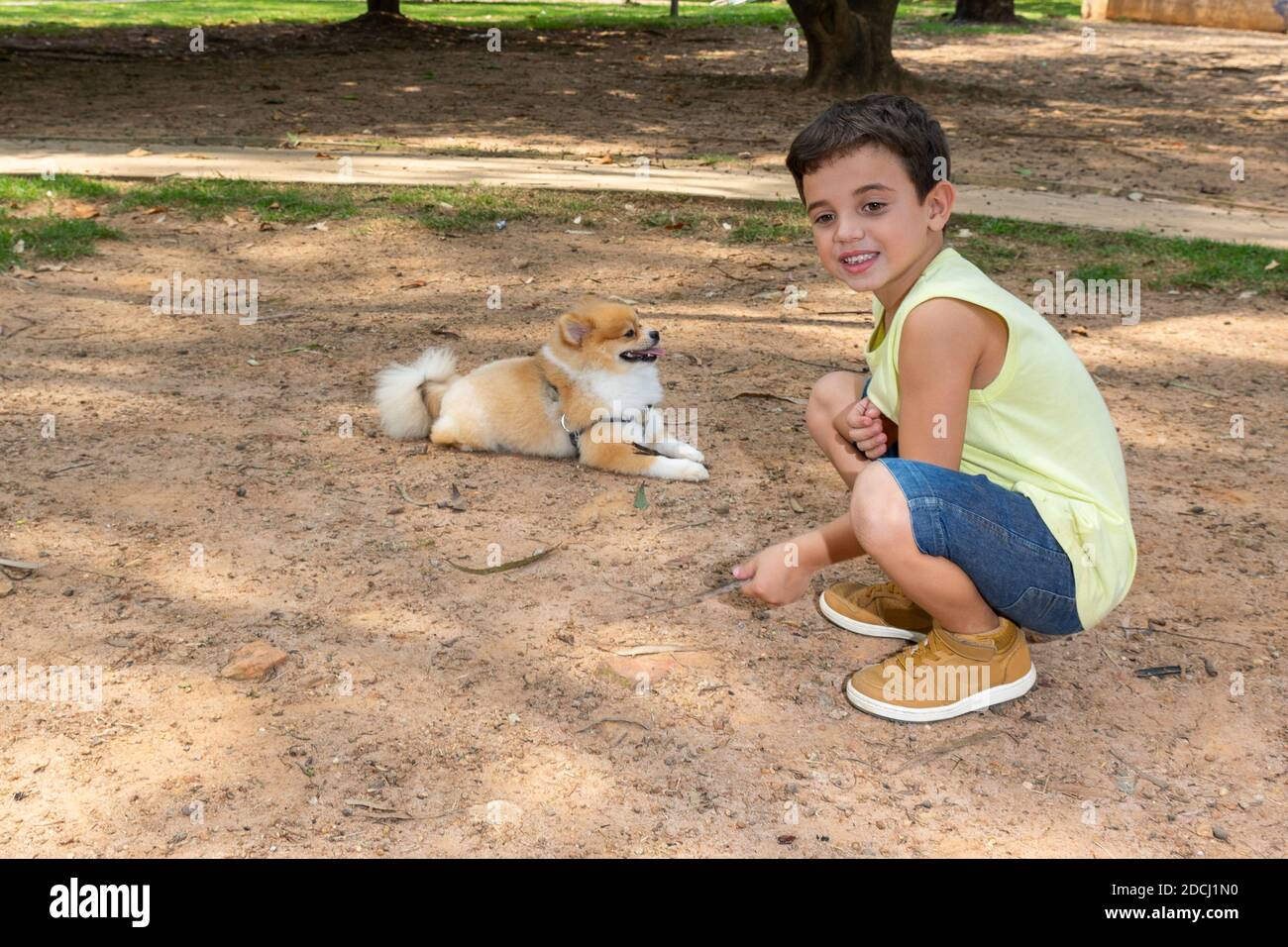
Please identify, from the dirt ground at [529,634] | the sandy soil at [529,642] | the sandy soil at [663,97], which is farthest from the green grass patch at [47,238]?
the sandy soil at [663,97]

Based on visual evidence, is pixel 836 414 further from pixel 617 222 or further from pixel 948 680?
pixel 617 222

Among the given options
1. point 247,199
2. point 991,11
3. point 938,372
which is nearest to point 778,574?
point 938,372

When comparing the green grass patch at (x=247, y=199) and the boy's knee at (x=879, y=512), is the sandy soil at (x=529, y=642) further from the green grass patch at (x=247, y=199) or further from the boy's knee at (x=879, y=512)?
the green grass patch at (x=247, y=199)

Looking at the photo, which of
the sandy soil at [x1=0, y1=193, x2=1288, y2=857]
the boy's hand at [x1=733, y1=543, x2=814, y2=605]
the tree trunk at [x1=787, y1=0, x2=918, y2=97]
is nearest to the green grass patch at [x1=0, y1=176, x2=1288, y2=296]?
the sandy soil at [x1=0, y1=193, x2=1288, y2=857]

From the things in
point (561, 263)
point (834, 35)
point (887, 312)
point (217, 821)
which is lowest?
point (217, 821)

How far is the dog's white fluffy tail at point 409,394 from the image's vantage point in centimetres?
482

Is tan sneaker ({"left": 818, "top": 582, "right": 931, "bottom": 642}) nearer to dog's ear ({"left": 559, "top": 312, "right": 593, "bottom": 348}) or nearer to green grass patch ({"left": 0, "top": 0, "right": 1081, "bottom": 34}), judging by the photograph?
dog's ear ({"left": 559, "top": 312, "right": 593, "bottom": 348})

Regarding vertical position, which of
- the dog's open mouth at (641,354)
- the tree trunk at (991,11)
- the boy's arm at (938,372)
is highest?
the tree trunk at (991,11)

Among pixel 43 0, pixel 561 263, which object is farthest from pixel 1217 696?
pixel 43 0

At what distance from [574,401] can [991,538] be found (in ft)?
6.90

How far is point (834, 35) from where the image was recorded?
12.6 metres

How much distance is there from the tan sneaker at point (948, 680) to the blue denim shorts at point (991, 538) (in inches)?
7.4

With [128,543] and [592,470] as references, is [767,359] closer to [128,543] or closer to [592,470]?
[592,470]

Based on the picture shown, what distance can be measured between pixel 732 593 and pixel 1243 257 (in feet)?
16.7
